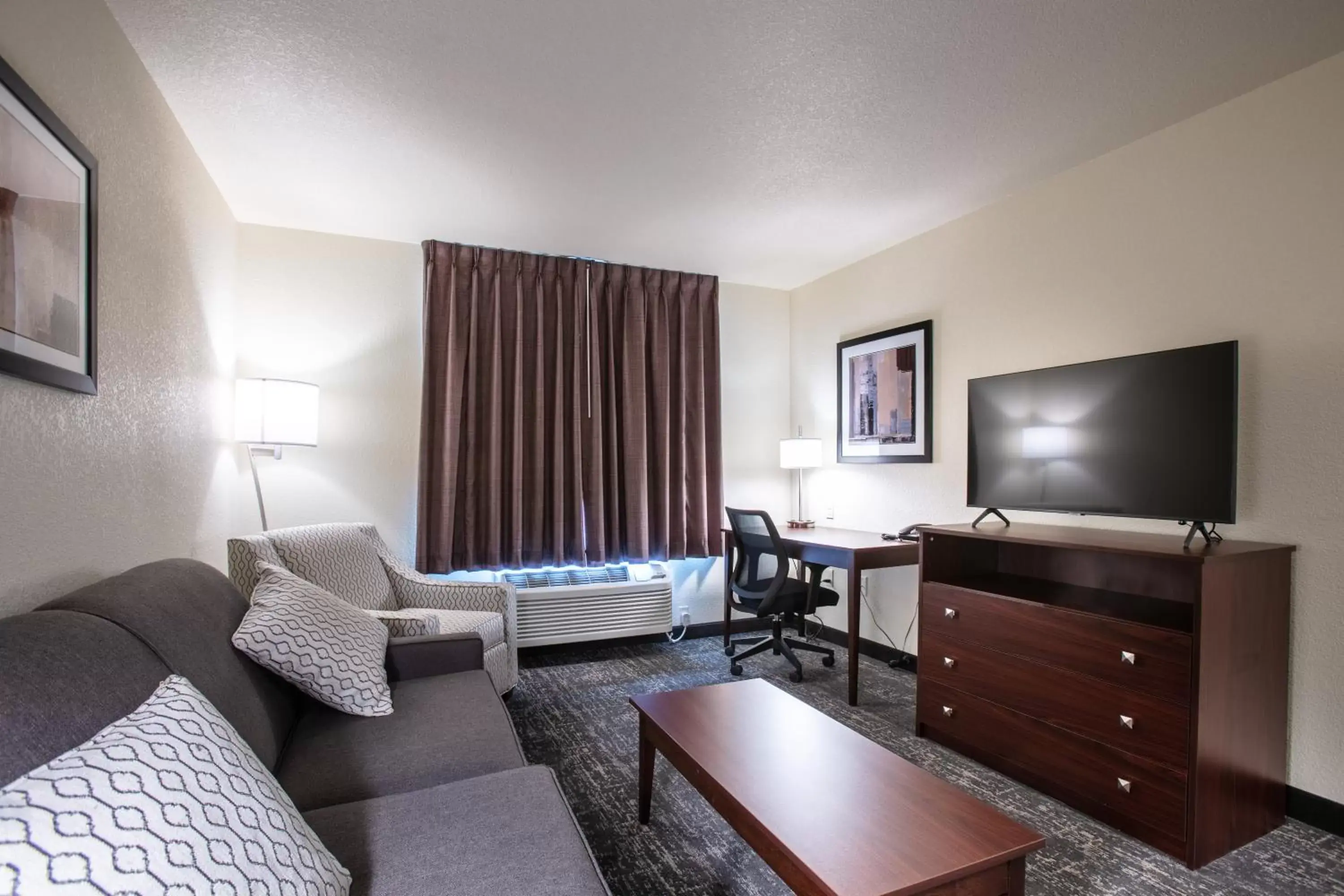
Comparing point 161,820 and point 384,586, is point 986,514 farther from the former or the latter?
point 161,820

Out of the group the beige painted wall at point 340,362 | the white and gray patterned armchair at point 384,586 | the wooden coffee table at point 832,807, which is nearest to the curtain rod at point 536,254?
the beige painted wall at point 340,362

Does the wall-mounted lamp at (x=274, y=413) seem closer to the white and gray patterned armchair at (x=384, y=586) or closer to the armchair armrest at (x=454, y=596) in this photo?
the white and gray patterned armchair at (x=384, y=586)

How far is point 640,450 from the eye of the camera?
3.98 meters

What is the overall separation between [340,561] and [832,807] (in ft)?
7.26

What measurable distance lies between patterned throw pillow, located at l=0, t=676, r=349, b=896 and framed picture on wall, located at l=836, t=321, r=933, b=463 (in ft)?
10.6

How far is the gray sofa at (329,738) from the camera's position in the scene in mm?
968

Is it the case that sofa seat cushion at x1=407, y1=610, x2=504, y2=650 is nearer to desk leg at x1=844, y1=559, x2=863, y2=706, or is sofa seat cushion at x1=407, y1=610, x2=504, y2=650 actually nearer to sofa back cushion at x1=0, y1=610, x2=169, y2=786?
sofa back cushion at x1=0, y1=610, x2=169, y2=786

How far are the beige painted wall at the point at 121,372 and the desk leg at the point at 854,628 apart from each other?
9.23 ft

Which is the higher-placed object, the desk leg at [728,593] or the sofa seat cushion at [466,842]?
the sofa seat cushion at [466,842]

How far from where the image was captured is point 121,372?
1.84 metres

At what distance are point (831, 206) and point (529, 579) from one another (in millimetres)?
2705

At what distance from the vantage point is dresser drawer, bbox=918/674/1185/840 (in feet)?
6.11

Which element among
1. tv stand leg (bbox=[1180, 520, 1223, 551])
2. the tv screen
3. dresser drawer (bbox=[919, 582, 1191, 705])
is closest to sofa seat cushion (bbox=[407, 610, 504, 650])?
dresser drawer (bbox=[919, 582, 1191, 705])

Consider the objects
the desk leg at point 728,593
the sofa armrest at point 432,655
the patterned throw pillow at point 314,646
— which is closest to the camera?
the patterned throw pillow at point 314,646
